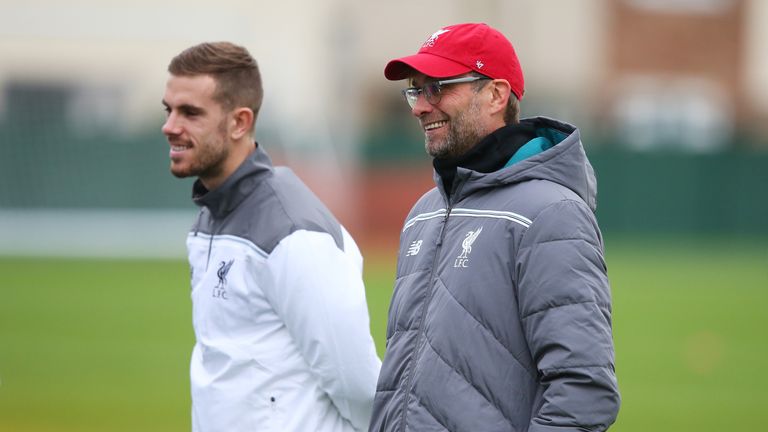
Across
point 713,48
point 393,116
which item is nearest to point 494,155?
point 393,116

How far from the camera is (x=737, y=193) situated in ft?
105

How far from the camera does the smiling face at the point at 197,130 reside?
4703mm

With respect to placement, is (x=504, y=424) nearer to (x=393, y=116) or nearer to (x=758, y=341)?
(x=758, y=341)

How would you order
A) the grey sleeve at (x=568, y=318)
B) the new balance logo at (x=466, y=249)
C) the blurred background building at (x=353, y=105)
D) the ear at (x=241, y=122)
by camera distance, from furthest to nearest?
the blurred background building at (x=353, y=105)
the ear at (x=241, y=122)
the new balance logo at (x=466, y=249)
the grey sleeve at (x=568, y=318)

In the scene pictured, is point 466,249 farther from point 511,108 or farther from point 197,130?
point 197,130

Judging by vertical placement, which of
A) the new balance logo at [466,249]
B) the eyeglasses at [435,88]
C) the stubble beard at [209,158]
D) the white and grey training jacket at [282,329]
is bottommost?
the white and grey training jacket at [282,329]

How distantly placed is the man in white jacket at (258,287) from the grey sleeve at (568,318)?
3.26ft

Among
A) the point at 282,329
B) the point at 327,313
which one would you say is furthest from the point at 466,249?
the point at 282,329

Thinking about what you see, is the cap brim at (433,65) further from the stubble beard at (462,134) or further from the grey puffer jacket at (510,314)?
the grey puffer jacket at (510,314)

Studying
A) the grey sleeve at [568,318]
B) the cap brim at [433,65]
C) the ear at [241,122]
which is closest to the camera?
the grey sleeve at [568,318]

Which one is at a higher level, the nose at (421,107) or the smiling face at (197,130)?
the nose at (421,107)

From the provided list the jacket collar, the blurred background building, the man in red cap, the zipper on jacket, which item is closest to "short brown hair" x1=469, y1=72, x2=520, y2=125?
the man in red cap

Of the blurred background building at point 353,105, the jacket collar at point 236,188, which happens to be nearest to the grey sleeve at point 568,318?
the jacket collar at point 236,188

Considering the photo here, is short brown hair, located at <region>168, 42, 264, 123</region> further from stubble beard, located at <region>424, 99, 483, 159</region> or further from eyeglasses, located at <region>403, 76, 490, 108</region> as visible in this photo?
stubble beard, located at <region>424, 99, 483, 159</region>
